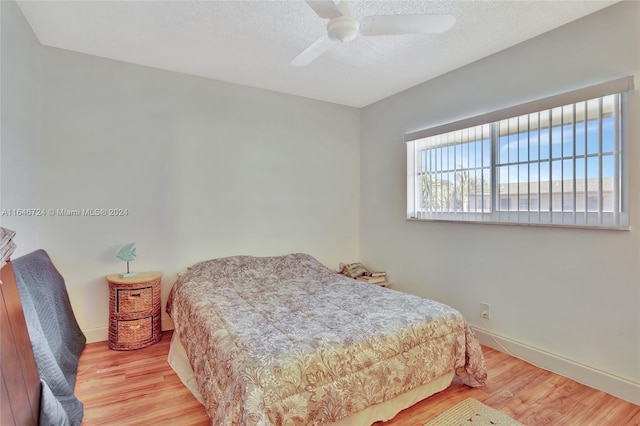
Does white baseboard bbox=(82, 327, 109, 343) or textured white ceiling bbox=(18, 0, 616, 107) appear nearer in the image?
textured white ceiling bbox=(18, 0, 616, 107)

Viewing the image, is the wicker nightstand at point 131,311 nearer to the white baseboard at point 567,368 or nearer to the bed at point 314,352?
the bed at point 314,352

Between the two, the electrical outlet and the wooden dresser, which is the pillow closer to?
the electrical outlet

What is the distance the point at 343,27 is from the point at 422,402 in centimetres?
219

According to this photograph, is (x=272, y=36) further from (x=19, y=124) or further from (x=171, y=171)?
(x=19, y=124)

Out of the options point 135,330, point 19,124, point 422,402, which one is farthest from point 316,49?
point 135,330

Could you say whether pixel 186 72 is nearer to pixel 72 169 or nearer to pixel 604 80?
pixel 72 169

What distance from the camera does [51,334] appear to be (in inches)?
79.8

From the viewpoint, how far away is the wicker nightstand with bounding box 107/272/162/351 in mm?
2508

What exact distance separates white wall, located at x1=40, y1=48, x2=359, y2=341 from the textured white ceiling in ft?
0.82

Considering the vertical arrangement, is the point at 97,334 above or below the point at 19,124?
below

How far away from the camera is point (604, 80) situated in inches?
79.7

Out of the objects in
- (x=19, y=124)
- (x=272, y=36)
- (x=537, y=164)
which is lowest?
(x=537, y=164)

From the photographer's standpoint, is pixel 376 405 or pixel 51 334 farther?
pixel 51 334

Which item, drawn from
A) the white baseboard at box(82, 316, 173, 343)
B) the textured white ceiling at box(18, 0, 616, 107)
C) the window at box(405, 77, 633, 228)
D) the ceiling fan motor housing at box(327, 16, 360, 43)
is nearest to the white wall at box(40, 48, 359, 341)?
the white baseboard at box(82, 316, 173, 343)
